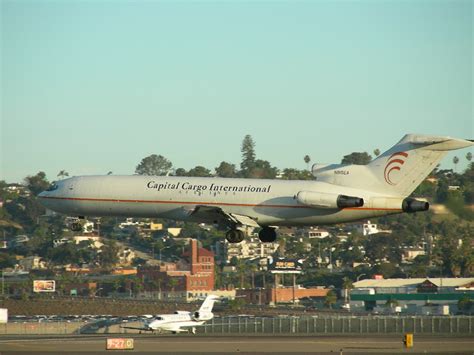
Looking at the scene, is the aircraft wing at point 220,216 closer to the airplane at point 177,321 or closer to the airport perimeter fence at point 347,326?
the airport perimeter fence at point 347,326

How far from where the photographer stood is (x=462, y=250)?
181250 mm

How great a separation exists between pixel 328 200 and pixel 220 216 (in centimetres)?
790

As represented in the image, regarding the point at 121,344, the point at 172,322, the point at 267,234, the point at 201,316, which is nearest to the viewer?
the point at 121,344

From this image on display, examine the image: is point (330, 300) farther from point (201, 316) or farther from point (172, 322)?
point (172, 322)

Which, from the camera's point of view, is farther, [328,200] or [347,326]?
[347,326]

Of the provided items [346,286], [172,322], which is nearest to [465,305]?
[172,322]

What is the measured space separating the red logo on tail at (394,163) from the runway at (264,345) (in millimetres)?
10929

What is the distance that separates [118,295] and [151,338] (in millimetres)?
107330

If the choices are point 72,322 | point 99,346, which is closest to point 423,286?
point 72,322

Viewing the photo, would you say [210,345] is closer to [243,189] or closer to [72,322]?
[243,189]

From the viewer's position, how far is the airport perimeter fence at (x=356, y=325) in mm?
96438

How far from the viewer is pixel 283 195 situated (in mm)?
84812

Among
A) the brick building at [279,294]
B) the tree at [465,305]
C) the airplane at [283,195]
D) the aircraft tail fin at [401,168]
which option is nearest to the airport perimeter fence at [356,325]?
the airplane at [283,195]

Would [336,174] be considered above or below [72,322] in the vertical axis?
above
